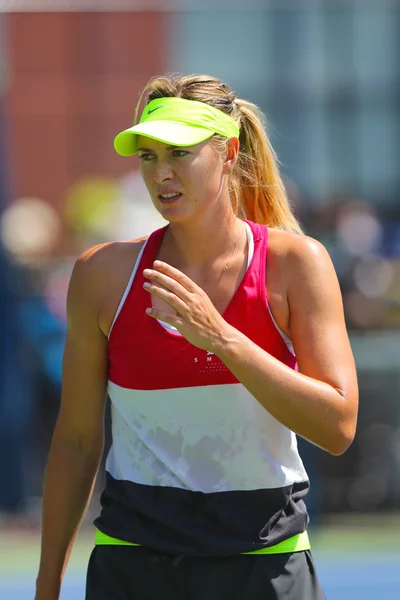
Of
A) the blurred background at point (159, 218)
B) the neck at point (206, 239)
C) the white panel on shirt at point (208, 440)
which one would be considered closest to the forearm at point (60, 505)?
the white panel on shirt at point (208, 440)

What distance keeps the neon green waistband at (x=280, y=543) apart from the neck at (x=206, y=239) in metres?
0.65

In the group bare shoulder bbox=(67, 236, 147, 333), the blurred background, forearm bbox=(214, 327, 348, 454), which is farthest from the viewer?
the blurred background

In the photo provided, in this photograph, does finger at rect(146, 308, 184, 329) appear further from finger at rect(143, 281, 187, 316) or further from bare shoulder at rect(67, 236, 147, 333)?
bare shoulder at rect(67, 236, 147, 333)

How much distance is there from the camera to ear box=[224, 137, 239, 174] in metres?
2.54

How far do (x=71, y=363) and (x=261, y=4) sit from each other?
6.63 m

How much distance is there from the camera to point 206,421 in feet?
7.80

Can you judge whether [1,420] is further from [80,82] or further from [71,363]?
[80,82]

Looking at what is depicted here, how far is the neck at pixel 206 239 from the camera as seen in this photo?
2.52 metres

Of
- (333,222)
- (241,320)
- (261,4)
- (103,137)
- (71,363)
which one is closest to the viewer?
(241,320)

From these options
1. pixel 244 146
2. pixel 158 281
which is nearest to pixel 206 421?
pixel 158 281

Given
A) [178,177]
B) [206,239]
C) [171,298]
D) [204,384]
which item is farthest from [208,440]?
[178,177]

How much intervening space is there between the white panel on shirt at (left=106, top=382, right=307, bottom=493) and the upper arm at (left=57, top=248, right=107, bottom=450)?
0.15 m

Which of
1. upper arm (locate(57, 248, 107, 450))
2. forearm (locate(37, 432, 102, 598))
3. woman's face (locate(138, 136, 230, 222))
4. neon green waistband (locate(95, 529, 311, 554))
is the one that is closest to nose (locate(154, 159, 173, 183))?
woman's face (locate(138, 136, 230, 222))

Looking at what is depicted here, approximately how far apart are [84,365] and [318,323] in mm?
568
